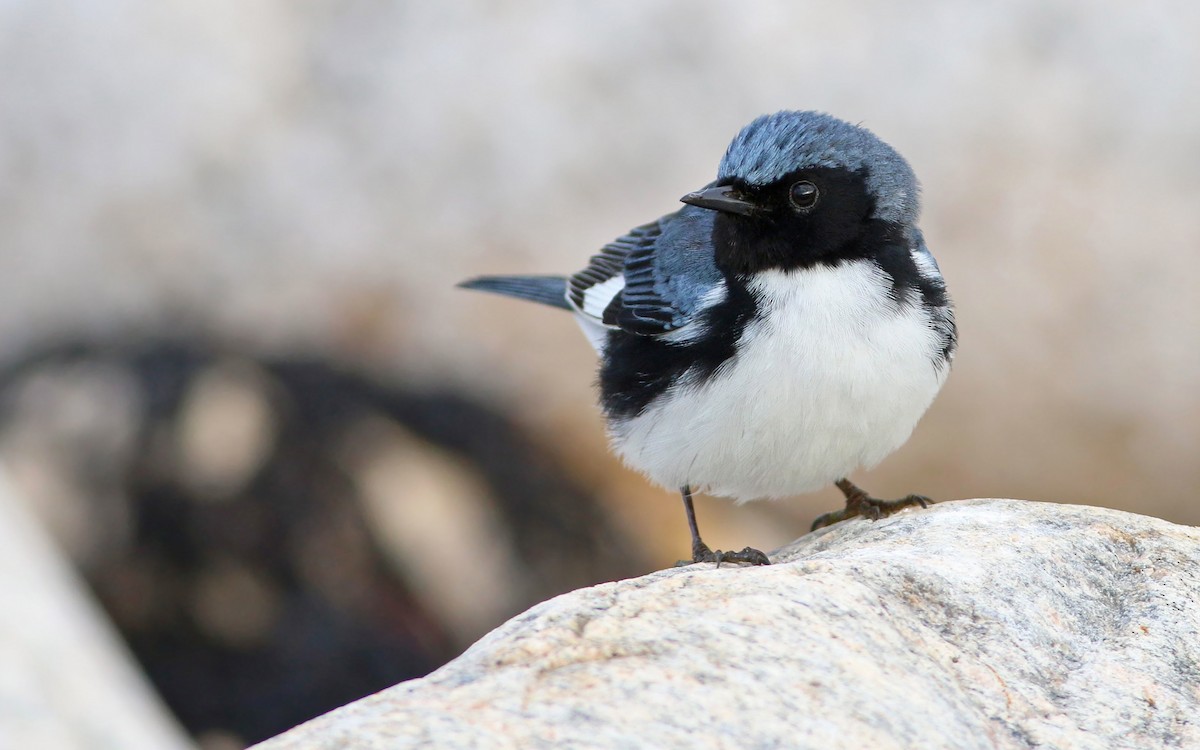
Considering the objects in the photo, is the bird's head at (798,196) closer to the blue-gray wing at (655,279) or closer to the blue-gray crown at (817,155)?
the blue-gray crown at (817,155)

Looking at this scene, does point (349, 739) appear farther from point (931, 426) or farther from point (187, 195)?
point (187, 195)

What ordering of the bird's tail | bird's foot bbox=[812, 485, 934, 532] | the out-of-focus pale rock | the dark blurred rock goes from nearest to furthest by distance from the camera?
the out-of-focus pale rock → bird's foot bbox=[812, 485, 934, 532] → the bird's tail → the dark blurred rock

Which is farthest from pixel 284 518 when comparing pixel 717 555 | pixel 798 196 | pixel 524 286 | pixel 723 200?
pixel 798 196

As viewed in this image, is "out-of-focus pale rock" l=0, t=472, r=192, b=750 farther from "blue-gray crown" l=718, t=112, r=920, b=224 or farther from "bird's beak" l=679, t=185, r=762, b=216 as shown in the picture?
"blue-gray crown" l=718, t=112, r=920, b=224

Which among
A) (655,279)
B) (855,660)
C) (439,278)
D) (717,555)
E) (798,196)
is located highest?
(439,278)

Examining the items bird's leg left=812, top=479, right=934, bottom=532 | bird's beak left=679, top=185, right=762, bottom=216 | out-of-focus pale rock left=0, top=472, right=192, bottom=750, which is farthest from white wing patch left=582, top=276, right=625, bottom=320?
out-of-focus pale rock left=0, top=472, right=192, bottom=750

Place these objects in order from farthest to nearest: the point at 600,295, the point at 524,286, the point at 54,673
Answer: the point at 524,286 → the point at 600,295 → the point at 54,673

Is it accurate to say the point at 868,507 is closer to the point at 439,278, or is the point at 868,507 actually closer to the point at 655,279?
the point at 655,279
